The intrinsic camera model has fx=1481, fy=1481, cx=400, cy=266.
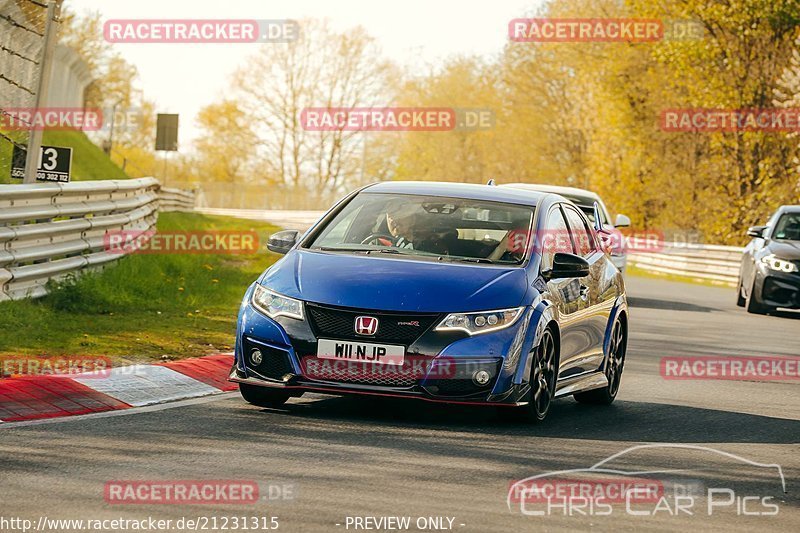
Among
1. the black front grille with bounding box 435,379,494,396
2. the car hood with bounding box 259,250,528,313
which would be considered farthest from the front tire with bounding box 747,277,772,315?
the black front grille with bounding box 435,379,494,396

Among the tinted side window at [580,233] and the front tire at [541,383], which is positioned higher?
the tinted side window at [580,233]

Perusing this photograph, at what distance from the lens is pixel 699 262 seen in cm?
3953

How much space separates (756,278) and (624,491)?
57.4 feet

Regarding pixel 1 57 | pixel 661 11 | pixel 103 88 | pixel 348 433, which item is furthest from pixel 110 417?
pixel 103 88

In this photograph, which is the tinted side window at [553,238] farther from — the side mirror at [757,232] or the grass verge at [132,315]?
the side mirror at [757,232]

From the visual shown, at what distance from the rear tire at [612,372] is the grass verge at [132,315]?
3.16m

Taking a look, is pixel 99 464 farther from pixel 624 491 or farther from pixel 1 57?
pixel 1 57

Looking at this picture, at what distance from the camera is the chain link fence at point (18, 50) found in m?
15.8

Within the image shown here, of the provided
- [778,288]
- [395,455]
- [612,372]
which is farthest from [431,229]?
[778,288]

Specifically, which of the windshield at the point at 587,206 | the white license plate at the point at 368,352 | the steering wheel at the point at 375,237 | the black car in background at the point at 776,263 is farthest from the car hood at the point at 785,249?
the white license plate at the point at 368,352

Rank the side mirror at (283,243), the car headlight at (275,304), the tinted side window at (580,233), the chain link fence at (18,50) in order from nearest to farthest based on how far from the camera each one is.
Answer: the car headlight at (275,304) < the side mirror at (283,243) < the tinted side window at (580,233) < the chain link fence at (18,50)

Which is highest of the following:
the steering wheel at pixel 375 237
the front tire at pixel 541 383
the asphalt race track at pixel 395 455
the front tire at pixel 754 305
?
the steering wheel at pixel 375 237

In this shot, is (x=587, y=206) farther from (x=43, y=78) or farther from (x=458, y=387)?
(x=458, y=387)

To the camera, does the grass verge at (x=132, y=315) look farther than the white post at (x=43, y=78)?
No
